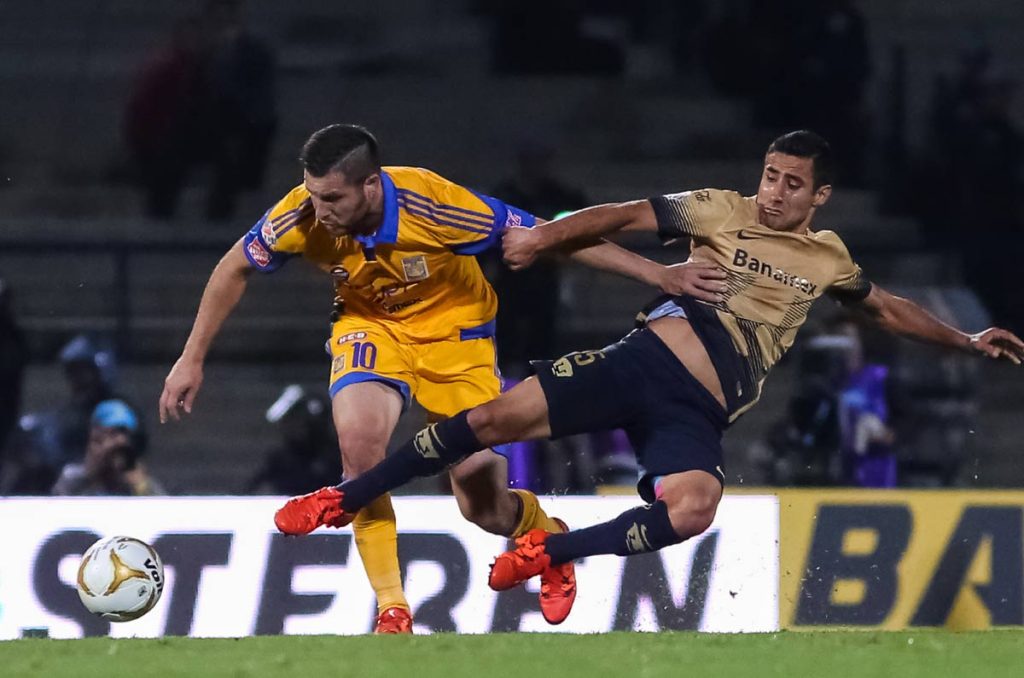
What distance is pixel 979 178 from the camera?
9.06m

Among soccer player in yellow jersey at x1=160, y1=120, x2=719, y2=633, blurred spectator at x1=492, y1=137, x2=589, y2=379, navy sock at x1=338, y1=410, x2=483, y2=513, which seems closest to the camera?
navy sock at x1=338, y1=410, x2=483, y2=513

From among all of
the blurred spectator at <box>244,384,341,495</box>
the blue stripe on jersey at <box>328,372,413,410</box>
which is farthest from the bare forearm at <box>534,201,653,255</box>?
the blurred spectator at <box>244,384,341,495</box>

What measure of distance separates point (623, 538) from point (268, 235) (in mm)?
1508

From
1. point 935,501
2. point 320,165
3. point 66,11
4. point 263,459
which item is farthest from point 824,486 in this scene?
point 66,11

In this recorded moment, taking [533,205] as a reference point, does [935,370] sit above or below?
below

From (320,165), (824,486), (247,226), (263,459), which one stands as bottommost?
(824,486)

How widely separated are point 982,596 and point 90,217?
4796 millimetres

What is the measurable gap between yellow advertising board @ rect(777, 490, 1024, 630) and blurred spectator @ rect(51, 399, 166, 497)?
2.98 metres

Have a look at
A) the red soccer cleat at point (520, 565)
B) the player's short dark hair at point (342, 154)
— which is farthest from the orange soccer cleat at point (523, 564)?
the player's short dark hair at point (342, 154)

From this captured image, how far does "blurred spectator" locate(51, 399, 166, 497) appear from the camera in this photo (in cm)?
802

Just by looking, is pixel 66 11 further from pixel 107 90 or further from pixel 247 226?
pixel 247 226

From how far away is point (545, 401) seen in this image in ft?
17.5

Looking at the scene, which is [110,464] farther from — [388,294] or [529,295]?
[388,294]

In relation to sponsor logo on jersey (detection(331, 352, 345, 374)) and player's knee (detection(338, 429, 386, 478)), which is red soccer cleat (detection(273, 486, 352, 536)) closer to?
player's knee (detection(338, 429, 386, 478))
